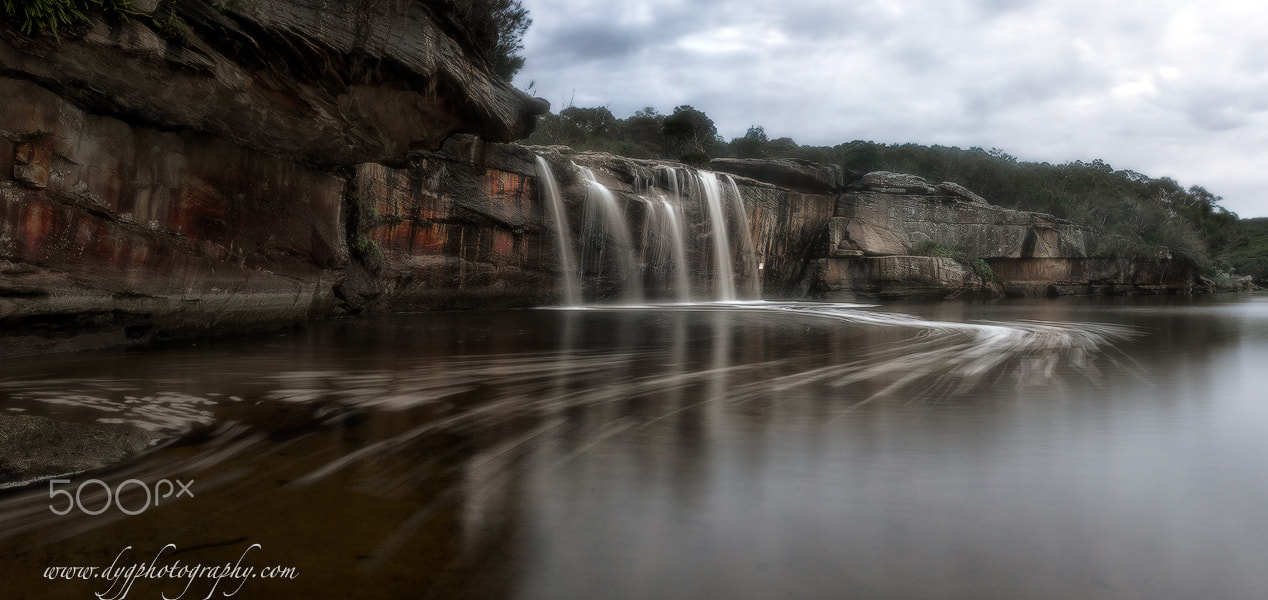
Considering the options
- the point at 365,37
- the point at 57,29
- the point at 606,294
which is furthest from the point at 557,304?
the point at 57,29

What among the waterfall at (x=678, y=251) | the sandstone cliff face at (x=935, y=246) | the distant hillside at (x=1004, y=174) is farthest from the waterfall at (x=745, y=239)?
the distant hillside at (x=1004, y=174)

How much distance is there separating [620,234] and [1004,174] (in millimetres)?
36489

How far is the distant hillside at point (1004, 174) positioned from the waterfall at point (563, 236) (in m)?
12.8

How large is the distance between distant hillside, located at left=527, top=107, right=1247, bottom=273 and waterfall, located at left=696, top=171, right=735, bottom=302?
5.91 meters

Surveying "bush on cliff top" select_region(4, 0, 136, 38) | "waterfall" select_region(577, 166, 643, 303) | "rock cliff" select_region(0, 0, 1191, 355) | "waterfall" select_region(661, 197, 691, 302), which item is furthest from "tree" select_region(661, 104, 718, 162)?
"bush on cliff top" select_region(4, 0, 136, 38)

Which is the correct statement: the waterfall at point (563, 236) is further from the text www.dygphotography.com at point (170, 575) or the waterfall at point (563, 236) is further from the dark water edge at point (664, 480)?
the text www.dygphotography.com at point (170, 575)

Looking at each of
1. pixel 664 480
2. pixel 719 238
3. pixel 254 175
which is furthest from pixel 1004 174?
pixel 664 480

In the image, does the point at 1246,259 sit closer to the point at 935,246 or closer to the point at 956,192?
the point at 956,192

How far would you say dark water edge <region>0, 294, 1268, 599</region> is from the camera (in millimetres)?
2199

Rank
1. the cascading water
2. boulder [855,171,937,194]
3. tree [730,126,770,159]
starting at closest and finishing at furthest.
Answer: the cascading water < boulder [855,171,937,194] < tree [730,126,770,159]

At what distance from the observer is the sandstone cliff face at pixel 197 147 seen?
21.8 feet

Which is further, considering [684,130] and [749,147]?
[749,147]

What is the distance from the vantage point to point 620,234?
2284 centimetres

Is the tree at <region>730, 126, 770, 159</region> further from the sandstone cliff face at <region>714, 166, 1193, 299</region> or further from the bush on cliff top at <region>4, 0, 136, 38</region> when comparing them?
the bush on cliff top at <region>4, 0, 136, 38</region>
